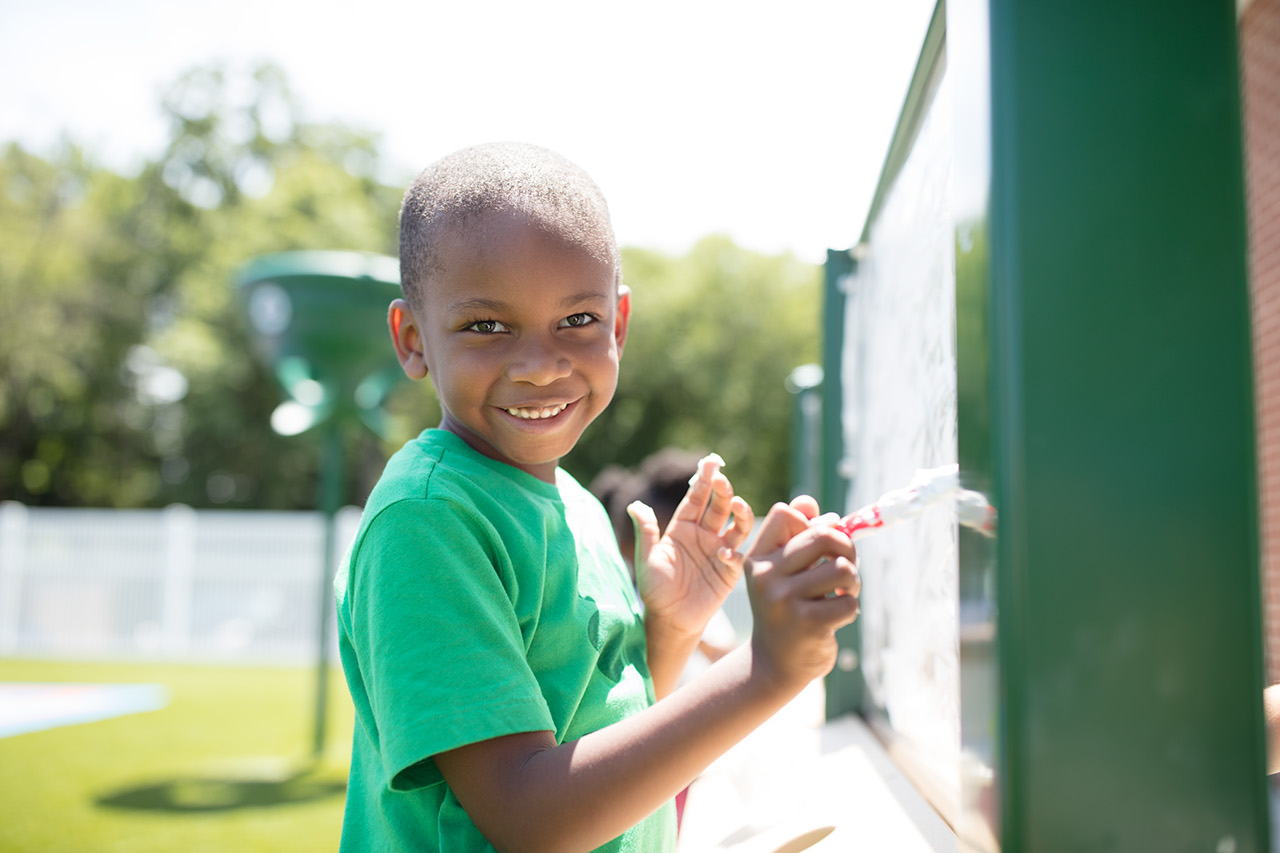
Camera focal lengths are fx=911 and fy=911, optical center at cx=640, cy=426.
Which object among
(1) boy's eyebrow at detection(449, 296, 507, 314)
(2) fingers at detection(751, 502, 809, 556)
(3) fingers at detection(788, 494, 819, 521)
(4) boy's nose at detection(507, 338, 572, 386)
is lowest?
(2) fingers at detection(751, 502, 809, 556)

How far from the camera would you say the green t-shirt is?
0.85m

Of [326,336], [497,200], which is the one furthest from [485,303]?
[326,336]

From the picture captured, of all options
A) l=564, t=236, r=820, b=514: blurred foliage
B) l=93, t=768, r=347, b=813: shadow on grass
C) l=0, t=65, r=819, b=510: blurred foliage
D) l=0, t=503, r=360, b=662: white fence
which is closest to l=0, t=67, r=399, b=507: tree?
l=0, t=65, r=819, b=510: blurred foliage

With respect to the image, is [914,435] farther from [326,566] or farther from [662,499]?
[326,566]

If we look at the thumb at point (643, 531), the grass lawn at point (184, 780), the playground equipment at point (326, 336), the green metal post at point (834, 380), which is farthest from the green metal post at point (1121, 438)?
the playground equipment at point (326, 336)

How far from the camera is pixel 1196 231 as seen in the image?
0.64m

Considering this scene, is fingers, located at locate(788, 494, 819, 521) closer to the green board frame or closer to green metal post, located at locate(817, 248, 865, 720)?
the green board frame

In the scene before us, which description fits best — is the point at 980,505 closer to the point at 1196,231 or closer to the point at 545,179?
the point at 1196,231

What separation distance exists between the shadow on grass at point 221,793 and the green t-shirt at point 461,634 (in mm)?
4457

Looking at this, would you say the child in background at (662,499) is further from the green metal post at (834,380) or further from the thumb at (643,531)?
the thumb at (643,531)

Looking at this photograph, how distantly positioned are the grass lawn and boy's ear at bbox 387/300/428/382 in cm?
366

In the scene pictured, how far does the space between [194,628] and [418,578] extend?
13301 millimetres

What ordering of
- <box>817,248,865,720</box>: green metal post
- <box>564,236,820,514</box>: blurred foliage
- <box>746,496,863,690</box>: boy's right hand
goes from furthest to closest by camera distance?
<box>564,236,820,514</box>: blurred foliage → <box>817,248,865,720</box>: green metal post → <box>746,496,863,690</box>: boy's right hand

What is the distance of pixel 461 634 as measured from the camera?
0.87 m
